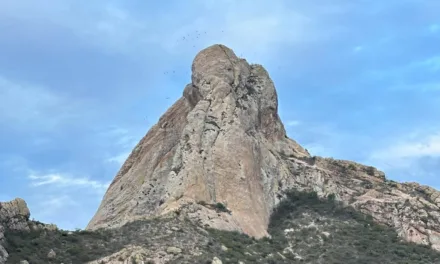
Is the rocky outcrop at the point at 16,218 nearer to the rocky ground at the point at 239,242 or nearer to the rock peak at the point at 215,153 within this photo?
the rocky ground at the point at 239,242

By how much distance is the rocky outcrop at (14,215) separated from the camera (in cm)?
5375

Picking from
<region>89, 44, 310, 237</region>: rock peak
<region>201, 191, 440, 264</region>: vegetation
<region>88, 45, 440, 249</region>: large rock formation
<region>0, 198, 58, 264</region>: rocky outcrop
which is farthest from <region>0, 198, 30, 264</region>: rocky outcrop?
<region>201, 191, 440, 264</region>: vegetation

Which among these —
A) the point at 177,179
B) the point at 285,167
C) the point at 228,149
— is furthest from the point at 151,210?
the point at 285,167

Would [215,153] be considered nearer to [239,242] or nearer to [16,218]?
[239,242]

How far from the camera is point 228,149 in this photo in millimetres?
74500

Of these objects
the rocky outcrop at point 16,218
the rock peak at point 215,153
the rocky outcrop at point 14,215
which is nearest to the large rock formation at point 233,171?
the rock peak at point 215,153

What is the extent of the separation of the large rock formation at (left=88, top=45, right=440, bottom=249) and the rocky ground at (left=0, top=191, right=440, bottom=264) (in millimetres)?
1794

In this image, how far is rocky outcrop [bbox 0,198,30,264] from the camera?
5375cm

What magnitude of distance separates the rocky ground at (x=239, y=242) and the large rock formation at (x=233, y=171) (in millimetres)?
1794

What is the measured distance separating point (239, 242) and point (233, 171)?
1164cm

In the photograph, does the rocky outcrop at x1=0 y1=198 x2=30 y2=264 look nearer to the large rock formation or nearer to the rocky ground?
the rocky ground

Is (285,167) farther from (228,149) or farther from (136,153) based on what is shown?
(136,153)

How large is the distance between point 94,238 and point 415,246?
31913 millimetres

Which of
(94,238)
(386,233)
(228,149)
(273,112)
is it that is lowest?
(94,238)
